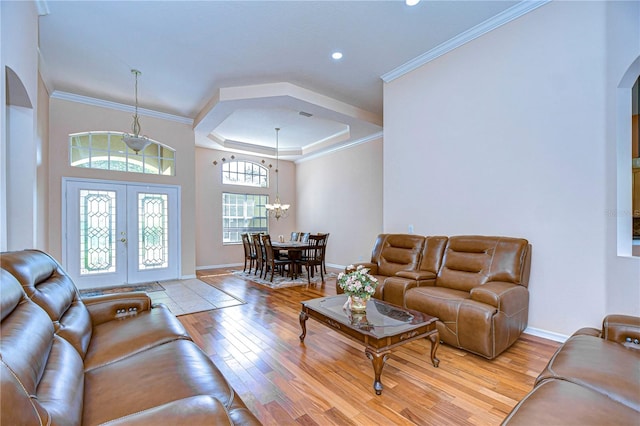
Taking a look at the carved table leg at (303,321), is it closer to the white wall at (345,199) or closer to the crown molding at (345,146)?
the white wall at (345,199)

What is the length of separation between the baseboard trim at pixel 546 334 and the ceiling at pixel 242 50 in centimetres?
340

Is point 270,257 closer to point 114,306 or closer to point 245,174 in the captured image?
point 245,174

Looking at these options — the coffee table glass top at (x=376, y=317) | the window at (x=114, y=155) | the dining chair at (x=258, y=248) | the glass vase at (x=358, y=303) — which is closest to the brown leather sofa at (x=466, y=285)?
the coffee table glass top at (x=376, y=317)

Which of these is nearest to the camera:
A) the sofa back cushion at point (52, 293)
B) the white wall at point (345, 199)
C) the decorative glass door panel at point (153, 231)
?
the sofa back cushion at point (52, 293)

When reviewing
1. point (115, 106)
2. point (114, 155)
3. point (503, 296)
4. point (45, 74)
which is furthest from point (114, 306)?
point (115, 106)

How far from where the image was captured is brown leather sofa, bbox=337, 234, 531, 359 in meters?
2.46

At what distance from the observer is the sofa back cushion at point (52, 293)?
1.53m

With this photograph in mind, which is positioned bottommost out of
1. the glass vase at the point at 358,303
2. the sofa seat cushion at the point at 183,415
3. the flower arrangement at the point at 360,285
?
the glass vase at the point at 358,303

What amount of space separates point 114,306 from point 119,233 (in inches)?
156

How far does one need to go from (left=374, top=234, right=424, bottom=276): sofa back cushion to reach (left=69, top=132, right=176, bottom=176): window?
15.5ft

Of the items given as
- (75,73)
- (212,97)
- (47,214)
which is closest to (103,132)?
(75,73)

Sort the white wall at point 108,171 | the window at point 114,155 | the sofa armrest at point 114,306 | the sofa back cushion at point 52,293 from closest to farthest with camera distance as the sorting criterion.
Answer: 1. the sofa back cushion at point 52,293
2. the sofa armrest at point 114,306
3. the white wall at point 108,171
4. the window at point 114,155

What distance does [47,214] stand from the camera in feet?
15.5

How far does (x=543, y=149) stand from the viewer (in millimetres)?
2936
